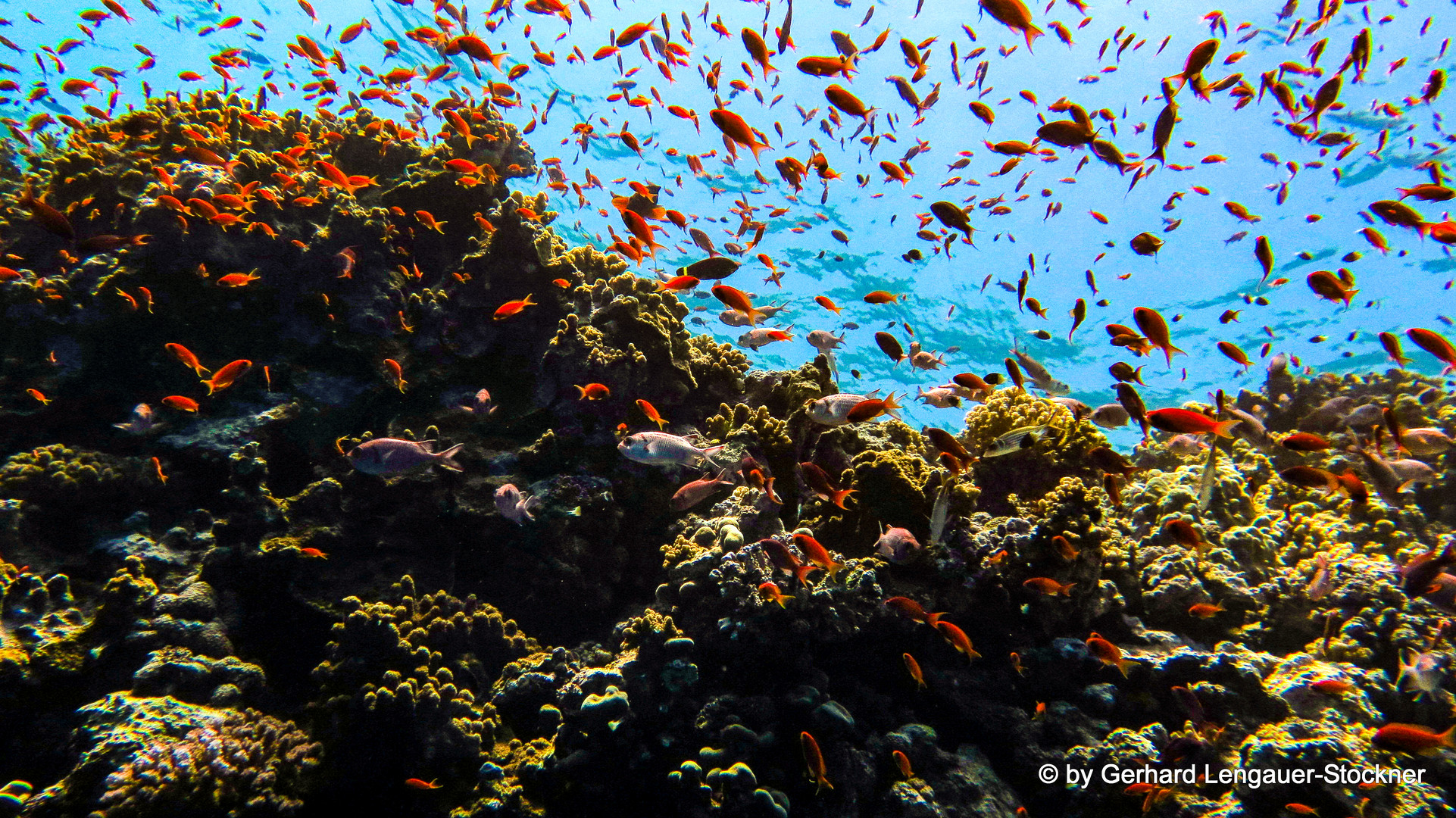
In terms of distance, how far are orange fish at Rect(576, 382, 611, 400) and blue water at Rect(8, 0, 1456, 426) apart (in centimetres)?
1063

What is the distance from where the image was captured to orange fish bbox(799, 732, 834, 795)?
3.58 meters

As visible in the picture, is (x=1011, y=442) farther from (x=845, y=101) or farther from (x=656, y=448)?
(x=845, y=101)

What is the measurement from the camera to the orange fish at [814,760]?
358 centimetres

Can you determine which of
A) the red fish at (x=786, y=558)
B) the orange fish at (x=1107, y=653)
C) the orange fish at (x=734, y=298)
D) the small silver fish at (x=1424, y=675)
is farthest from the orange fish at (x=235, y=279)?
the small silver fish at (x=1424, y=675)

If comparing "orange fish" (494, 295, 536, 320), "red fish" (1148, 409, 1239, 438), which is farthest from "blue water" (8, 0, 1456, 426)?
"red fish" (1148, 409, 1239, 438)

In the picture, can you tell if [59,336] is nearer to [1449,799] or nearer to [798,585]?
[798,585]

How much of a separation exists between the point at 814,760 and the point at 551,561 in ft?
10.5

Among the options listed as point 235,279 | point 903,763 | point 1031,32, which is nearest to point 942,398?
point 1031,32

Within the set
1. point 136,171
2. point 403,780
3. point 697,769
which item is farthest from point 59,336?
point 697,769

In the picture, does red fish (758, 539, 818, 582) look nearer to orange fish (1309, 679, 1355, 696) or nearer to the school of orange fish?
the school of orange fish

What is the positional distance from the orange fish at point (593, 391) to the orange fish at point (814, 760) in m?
3.68

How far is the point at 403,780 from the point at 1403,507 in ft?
39.6

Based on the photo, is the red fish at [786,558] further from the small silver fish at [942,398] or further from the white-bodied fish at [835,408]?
the small silver fish at [942,398]

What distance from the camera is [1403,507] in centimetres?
660
